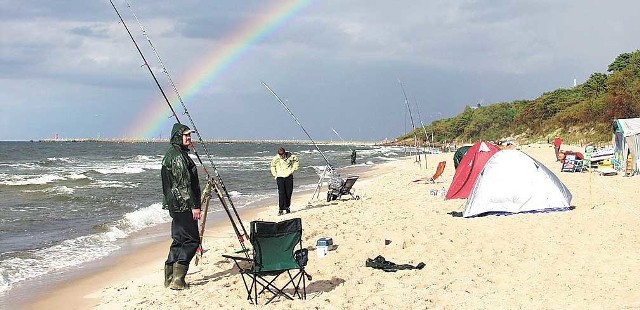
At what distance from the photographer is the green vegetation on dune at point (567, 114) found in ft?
136

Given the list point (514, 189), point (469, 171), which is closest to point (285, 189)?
point (469, 171)

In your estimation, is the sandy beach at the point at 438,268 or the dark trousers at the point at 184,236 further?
the dark trousers at the point at 184,236

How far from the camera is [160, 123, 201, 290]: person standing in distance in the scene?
6629mm

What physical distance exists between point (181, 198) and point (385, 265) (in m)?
2.55

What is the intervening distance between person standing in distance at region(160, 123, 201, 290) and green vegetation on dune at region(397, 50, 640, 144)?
28.1 metres

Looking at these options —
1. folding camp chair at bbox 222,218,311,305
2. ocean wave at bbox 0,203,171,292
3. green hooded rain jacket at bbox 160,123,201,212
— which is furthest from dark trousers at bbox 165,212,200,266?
ocean wave at bbox 0,203,171,292

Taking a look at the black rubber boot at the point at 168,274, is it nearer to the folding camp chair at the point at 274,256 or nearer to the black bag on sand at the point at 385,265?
the folding camp chair at the point at 274,256

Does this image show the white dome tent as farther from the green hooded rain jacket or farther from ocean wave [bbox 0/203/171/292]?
ocean wave [bbox 0/203/171/292]

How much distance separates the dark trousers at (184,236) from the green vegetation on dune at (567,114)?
92.1 ft

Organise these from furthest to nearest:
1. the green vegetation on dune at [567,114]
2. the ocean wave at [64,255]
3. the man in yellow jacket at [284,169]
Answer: the green vegetation on dune at [567,114] → the man in yellow jacket at [284,169] → the ocean wave at [64,255]

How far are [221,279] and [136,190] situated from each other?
52.7 feet

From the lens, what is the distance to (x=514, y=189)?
10.3 metres

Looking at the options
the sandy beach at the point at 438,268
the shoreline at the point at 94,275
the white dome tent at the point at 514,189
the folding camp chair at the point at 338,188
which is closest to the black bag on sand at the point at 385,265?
the sandy beach at the point at 438,268

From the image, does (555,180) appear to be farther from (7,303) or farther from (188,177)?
Answer: (7,303)
